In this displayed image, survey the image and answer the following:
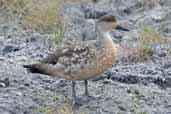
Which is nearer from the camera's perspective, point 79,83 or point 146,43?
point 79,83

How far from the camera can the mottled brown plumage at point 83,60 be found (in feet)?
24.7

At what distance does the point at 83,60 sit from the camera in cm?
757

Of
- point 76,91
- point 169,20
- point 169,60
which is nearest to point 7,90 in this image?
point 76,91

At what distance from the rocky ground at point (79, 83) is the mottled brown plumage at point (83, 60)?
32 centimetres

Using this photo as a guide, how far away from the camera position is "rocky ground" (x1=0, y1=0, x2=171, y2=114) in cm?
762

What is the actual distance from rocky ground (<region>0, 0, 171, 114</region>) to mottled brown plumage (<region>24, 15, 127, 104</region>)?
0.32 meters

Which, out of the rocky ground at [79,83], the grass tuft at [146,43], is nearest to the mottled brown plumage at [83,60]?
the rocky ground at [79,83]

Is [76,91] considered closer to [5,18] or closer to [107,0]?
[5,18]

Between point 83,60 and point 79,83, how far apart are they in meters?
0.95

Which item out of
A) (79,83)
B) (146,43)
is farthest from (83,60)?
(146,43)

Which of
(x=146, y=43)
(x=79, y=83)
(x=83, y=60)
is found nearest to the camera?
(x=83, y=60)

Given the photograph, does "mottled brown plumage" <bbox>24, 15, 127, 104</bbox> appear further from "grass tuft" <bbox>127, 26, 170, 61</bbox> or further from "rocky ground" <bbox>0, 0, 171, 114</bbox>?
"grass tuft" <bbox>127, 26, 170, 61</bbox>

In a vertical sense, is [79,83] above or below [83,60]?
below

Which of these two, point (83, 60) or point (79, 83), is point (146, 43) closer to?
point (79, 83)
